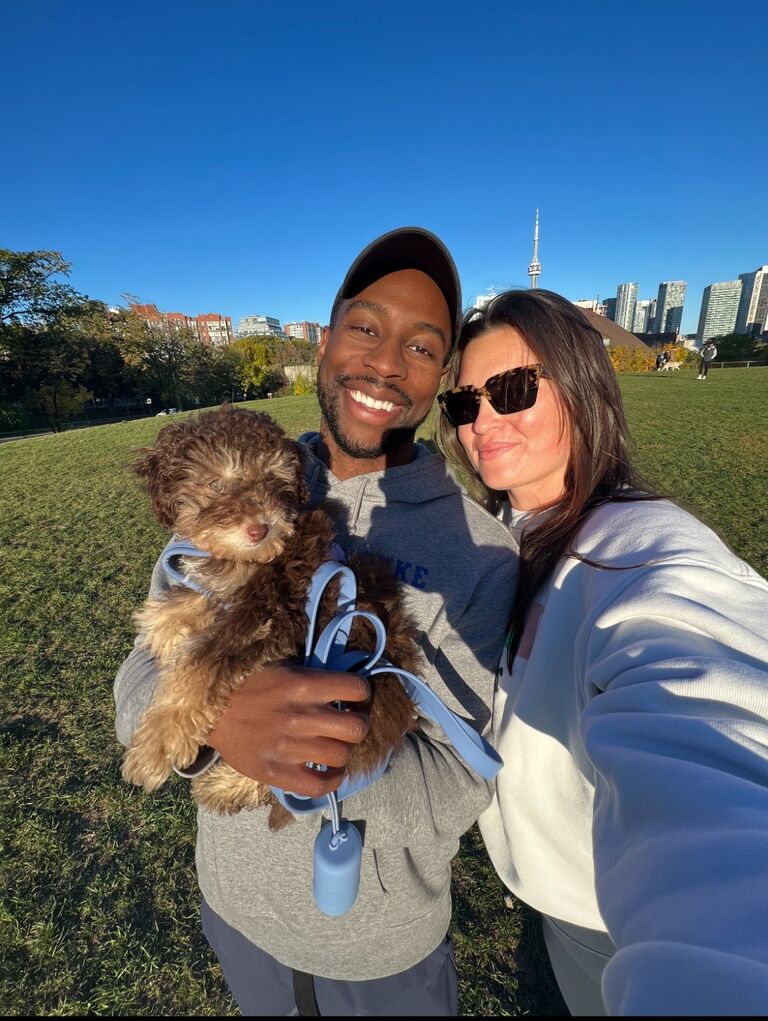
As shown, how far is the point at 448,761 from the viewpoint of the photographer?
1816mm

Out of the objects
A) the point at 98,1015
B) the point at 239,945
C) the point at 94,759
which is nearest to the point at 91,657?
the point at 94,759

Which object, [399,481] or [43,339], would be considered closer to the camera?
[399,481]

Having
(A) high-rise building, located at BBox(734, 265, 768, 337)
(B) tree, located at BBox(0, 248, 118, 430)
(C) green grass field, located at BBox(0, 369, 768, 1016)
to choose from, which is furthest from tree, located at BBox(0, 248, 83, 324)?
(A) high-rise building, located at BBox(734, 265, 768, 337)

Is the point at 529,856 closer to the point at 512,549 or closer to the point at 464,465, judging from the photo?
the point at 512,549

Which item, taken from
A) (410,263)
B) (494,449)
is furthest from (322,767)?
(410,263)

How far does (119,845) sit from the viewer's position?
3.30 m

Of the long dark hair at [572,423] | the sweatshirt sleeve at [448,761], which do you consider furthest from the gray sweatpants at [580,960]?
the long dark hair at [572,423]

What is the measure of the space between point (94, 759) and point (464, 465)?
13.9 feet

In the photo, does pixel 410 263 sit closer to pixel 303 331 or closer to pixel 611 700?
pixel 611 700

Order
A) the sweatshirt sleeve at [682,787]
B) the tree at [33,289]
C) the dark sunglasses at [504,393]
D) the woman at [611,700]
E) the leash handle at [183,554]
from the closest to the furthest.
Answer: the sweatshirt sleeve at [682,787], the woman at [611,700], the leash handle at [183,554], the dark sunglasses at [504,393], the tree at [33,289]

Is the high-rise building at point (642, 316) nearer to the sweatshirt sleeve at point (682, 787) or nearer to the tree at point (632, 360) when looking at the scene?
the tree at point (632, 360)

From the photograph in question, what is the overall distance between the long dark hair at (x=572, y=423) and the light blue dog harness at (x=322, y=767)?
1.70ft

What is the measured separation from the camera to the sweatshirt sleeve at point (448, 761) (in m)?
1.69

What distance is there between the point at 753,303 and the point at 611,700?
186 meters
